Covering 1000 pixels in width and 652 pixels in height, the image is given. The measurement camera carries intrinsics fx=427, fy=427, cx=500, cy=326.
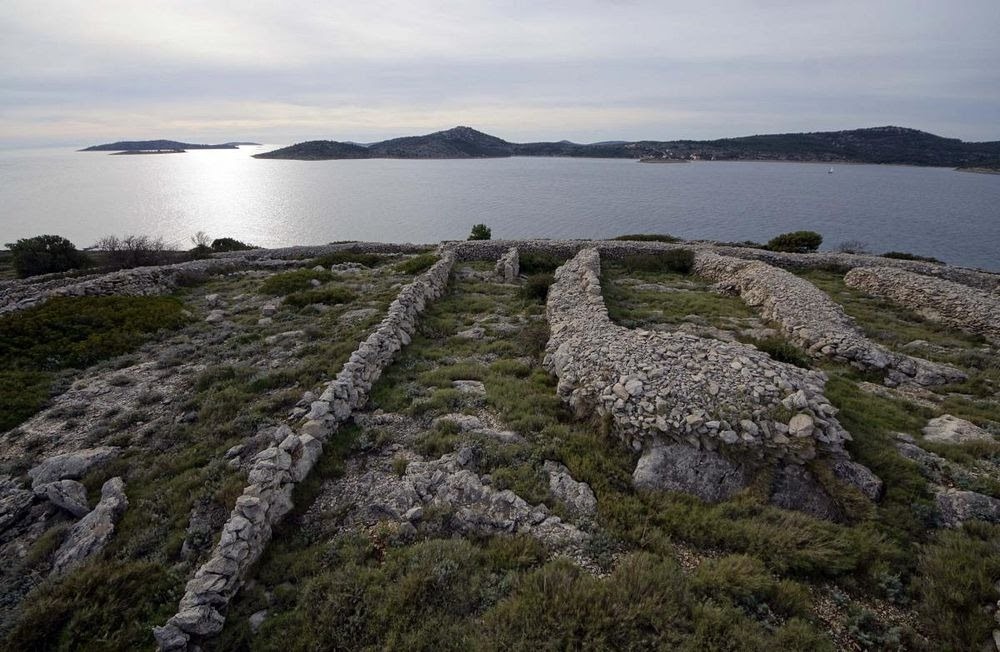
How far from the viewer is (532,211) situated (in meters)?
72.6

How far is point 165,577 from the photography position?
5750mm

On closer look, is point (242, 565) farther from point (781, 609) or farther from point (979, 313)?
point (979, 313)

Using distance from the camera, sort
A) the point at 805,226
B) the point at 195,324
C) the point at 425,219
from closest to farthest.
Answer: the point at 195,324 < the point at 805,226 < the point at 425,219

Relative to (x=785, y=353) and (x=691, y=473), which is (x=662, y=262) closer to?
(x=785, y=353)

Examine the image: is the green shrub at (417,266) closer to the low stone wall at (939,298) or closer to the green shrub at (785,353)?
the green shrub at (785,353)

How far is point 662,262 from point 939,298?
41.2 ft

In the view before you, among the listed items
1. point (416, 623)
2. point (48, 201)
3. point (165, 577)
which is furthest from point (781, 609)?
point (48, 201)

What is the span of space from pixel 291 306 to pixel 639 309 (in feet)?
48.0

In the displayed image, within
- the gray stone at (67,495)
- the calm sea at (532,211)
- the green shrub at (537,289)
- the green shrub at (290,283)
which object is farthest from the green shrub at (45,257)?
the gray stone at (67,495)

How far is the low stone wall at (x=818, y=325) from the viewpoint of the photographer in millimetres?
11469

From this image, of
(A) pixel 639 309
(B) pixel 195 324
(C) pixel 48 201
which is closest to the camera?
(B) pixel 195 324

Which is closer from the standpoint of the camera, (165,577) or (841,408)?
(165,577)

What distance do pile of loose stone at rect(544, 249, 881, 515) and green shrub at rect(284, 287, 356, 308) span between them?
12.1 metres

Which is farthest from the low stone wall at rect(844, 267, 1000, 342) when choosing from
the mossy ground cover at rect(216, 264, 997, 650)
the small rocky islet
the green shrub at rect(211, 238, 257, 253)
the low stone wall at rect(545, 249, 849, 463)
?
the green shrub at rect(211, 238, 257, 253)
